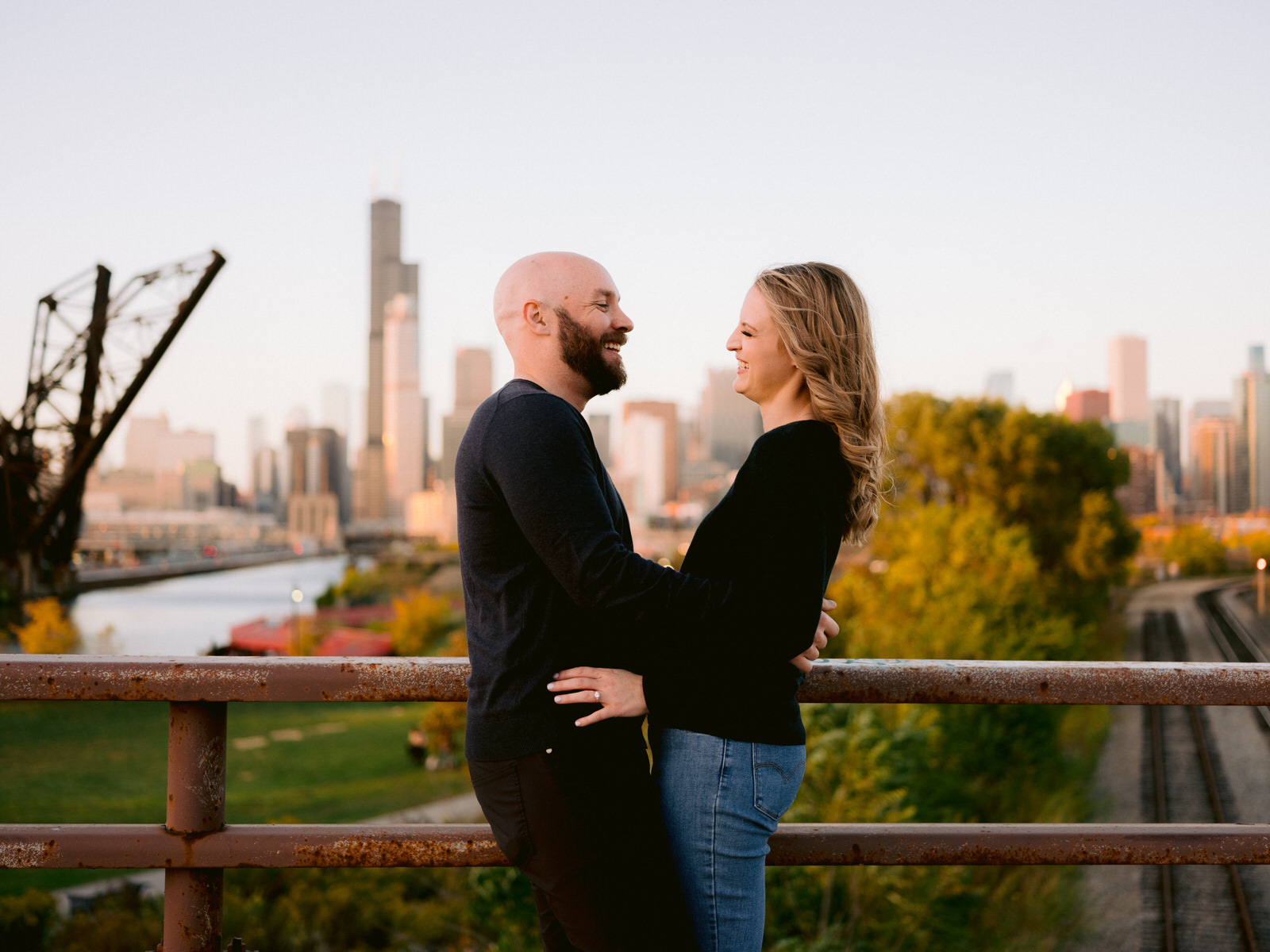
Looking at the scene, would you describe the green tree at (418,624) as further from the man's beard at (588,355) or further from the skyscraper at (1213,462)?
the skyscraper at (1213,462)

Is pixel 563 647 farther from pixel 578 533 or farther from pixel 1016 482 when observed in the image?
pixel 1016 482

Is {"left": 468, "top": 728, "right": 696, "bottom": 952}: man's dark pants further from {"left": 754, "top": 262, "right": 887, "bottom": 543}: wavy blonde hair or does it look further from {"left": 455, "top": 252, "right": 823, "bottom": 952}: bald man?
{"left": 754, "top": 262, "right": 887, "bottom": 543}: wavy blonde hair

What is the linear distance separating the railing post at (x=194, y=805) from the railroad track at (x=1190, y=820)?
554cm

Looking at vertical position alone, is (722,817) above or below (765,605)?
below

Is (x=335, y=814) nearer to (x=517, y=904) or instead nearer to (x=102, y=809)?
(x=102, y=809)

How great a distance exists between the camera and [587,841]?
1825 mm

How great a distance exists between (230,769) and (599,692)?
40.4 metres

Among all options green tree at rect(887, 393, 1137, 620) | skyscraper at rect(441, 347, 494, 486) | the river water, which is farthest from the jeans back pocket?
skyscraper at rect(441, 347, 494, 486)

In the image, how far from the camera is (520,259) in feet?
6.72

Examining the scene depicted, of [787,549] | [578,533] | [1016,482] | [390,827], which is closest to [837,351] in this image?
[787,549]

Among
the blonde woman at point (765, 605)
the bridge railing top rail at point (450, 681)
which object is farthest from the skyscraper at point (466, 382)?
the blonde woman at point (765, 605)

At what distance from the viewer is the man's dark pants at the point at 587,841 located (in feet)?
5.99

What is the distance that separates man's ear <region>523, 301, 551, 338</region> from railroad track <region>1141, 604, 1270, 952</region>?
17.5 ft

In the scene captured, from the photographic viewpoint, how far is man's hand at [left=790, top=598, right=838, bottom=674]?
6.66ft
